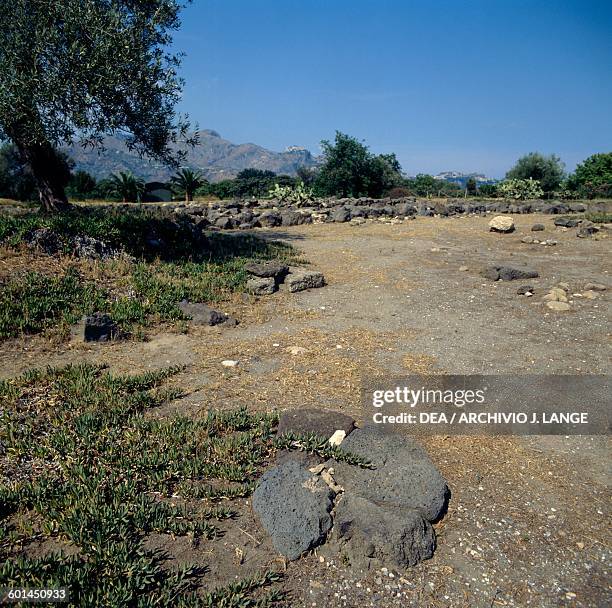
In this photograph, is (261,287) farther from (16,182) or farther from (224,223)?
(16,182)

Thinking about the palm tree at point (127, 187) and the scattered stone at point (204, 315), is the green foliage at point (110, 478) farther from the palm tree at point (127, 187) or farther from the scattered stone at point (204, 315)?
the palm tree at point (127, 187)

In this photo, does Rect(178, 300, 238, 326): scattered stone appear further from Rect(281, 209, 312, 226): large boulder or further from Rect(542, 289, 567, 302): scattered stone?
Rect(281, 209, 312, 226): large boulder

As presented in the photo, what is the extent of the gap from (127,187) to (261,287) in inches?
1159

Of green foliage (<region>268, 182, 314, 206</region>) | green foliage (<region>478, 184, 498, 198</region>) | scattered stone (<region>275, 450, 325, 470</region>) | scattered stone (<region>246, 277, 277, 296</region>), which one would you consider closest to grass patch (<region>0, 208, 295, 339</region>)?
scattered stone (<region>246, 277, 277, 296</region>)

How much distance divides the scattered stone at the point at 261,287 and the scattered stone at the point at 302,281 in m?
0.41

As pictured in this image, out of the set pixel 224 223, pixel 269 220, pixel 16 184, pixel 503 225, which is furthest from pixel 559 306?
pixel 16 184

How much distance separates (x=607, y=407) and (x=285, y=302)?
5.63 meters

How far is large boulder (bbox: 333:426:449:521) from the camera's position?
3559mm

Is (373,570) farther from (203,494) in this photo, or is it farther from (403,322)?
(403,322)

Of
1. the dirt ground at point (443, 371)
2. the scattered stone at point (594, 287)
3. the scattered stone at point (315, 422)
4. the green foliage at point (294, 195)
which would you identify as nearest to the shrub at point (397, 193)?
the green foliage at point (294, 195)

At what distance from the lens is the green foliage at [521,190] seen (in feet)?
118

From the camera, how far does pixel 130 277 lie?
30.0 ft

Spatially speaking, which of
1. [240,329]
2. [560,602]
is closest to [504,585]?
[560,602]

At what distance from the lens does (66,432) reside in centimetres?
433
